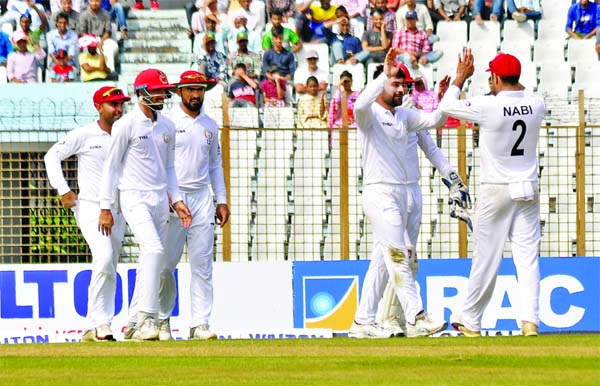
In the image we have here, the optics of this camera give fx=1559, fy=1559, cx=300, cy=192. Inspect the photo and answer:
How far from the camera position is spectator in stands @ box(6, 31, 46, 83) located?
911 inches

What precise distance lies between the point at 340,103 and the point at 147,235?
25.2ft

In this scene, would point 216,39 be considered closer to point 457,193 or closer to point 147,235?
point 457,193

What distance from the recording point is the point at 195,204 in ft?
44.0

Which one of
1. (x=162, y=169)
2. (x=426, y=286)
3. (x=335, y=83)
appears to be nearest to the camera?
(x=162, y=169)

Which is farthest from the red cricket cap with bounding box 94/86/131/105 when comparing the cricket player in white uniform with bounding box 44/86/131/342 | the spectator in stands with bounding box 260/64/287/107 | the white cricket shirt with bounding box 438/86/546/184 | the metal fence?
the spectator in stands with bounding box 260/64/287/107

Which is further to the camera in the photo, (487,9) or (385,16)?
(487,9)

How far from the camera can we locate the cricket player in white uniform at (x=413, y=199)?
1296 cm

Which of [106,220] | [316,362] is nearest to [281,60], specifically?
[106,220]

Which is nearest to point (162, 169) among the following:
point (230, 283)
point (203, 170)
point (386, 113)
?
point (203, 170)

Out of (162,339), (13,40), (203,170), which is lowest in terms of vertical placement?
(162,339)

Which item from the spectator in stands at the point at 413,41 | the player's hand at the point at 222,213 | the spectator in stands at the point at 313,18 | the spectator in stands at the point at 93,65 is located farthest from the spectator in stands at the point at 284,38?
the player's hand at the point at 222,213

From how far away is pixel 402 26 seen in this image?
23.3 meters

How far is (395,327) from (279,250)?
16.4ft

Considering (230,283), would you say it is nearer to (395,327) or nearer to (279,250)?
(279,250)
